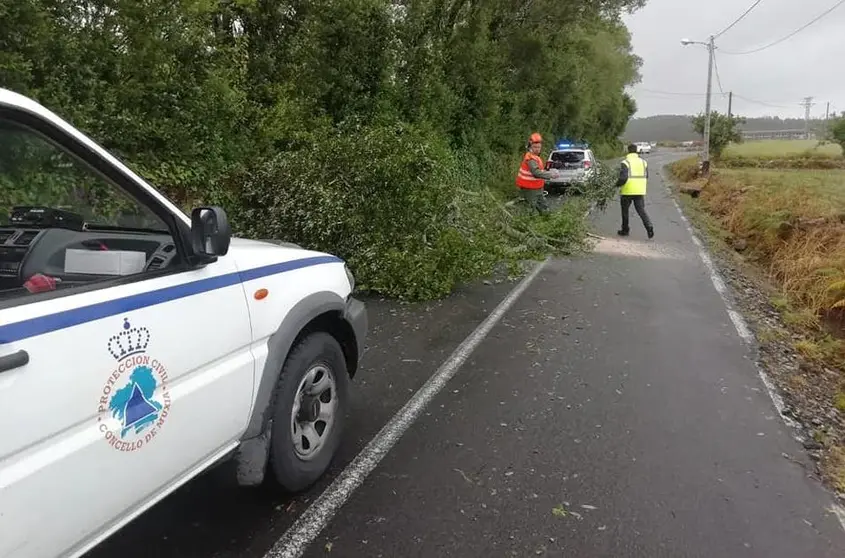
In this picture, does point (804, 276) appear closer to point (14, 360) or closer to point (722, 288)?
point (722, 288)

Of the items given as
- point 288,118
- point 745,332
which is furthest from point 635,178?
point 745,332

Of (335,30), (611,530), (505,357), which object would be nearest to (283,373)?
(611,530)

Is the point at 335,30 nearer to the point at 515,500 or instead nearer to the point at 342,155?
the point at 342,155

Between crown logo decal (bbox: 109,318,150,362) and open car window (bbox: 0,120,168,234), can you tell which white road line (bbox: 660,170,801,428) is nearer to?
crown logo decal (bbox: 109,318,150,362)

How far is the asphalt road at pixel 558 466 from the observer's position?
10.6 feet

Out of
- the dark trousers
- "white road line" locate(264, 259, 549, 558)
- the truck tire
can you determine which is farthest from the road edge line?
the truck tire

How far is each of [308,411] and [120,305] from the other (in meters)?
1.54

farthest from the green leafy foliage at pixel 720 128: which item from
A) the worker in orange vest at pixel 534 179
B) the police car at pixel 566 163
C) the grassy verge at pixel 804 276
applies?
the worker in orange vest at pixel 534 179

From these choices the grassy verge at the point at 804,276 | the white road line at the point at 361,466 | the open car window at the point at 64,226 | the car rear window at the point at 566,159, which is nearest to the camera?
the open car window at the point at 64,226

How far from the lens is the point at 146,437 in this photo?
239cm

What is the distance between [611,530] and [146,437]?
2245 mm

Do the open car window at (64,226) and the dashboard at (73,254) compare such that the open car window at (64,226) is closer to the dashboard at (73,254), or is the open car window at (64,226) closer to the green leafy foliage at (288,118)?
the dashboard at (73,254)

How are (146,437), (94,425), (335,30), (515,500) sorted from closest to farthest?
(94,425) → (146,437) → (515,500) → (335,30)

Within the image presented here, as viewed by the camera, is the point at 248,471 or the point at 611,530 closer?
the point at 248,471
